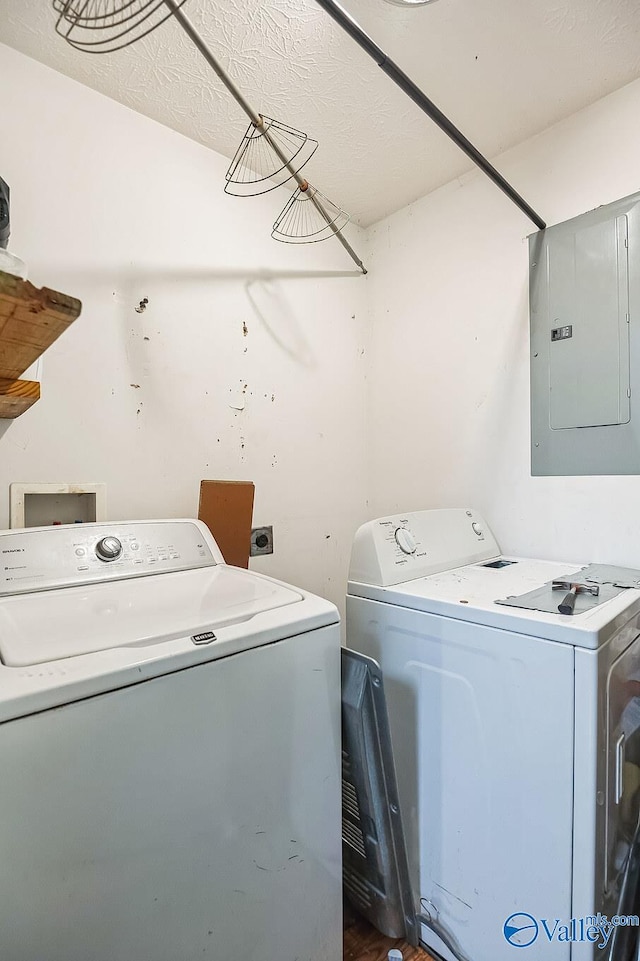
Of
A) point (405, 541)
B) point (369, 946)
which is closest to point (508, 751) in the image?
point (405, 541)

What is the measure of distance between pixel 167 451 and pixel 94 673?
0.97 metres

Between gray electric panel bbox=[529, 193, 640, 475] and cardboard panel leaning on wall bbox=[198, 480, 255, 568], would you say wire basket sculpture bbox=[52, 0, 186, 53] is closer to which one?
cardboard panel leaning on wall bbox=[198, 480, 255, 568]

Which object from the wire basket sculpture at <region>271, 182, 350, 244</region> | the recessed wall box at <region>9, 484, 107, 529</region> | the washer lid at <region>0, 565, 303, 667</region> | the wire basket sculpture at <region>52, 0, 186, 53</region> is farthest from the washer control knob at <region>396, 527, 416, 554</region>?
the wire basket sculpture at <region>52, 0, 186, 53</region>

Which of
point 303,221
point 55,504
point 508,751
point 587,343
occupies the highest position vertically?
point 303,221

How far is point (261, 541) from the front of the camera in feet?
5.80

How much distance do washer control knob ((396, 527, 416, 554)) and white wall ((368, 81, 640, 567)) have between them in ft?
1.66

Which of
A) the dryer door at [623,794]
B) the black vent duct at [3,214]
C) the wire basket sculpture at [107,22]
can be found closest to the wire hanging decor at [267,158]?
the wire basket sculpture at [107,22]

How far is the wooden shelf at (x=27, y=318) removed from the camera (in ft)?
1.78

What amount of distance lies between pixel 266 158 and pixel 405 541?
58.5 inches

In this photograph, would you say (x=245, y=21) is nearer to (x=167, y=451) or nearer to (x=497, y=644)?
(x=167, y=451)

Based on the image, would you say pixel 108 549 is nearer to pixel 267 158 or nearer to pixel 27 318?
pixel 27 318

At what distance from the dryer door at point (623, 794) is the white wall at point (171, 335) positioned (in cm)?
115

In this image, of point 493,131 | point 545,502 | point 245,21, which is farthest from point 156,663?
point 493,131

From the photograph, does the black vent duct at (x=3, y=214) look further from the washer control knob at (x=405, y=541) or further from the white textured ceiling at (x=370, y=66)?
the washer control knob at (x=405, y=541)
